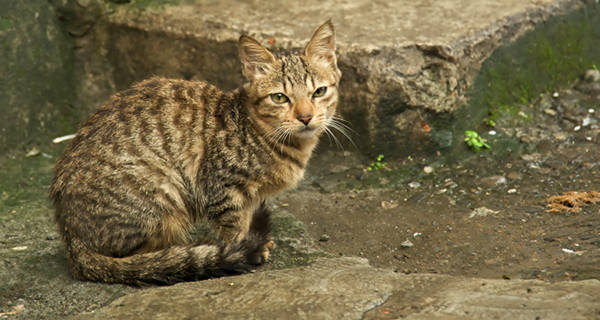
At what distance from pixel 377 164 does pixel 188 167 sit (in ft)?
6.16

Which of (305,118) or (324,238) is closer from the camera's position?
(305,118)

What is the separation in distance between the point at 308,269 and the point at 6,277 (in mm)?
1847

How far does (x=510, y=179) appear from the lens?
513cm

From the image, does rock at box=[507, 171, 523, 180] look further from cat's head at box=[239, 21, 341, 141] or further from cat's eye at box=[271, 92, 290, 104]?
cat's eye at box=[271, 92, 290, 104]

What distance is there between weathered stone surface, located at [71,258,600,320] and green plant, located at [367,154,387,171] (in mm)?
1880

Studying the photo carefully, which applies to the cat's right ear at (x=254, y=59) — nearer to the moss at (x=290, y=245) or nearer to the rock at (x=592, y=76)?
the moss at (x=290, y=245)

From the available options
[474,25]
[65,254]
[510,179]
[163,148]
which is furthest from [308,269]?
[474,25]

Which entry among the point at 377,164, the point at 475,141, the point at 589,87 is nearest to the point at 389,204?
the point at 377,164

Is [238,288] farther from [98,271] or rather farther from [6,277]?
[6,277]

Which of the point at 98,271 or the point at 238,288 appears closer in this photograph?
the point at 238,288

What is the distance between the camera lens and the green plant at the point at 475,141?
5.48 metres

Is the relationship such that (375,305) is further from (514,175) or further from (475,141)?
(475,141)

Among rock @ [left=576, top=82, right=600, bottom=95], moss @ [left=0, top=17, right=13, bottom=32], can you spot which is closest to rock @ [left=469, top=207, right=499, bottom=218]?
rock @ [left=576, top=82, right=600, bottom=95]

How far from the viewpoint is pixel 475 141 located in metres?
5.48
